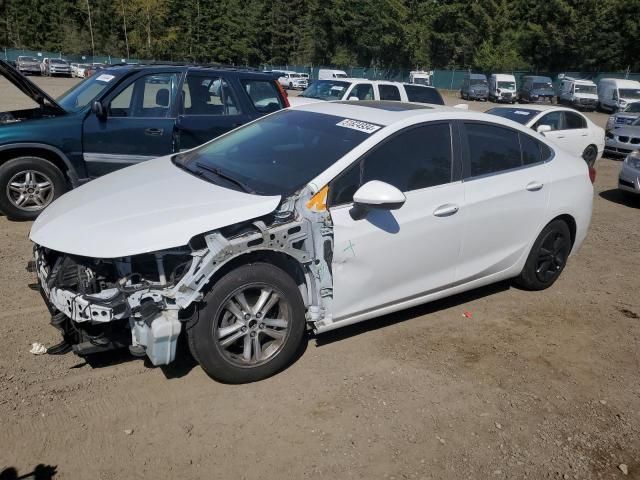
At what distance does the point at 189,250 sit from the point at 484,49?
62.1m

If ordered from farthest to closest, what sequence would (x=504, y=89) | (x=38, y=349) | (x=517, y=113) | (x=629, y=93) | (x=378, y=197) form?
(x=504, y=89) < (x=629, y=93) < (x=517, y=113) < (x=38, y=349) < (x=378, y=197)

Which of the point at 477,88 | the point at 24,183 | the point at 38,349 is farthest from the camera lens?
the point at 477,88

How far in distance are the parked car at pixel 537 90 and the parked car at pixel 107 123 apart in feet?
111

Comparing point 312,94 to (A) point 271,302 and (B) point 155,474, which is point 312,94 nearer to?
(A) point 271,302

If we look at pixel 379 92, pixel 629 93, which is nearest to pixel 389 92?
pixel 379 92

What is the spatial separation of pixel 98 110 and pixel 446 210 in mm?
4433

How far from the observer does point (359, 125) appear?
387cm

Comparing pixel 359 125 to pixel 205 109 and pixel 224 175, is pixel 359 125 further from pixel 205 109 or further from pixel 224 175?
pixel 205 109

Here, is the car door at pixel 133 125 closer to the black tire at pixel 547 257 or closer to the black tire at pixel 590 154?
the black tire at pixel 547 257

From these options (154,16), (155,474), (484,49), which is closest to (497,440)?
(155,474)

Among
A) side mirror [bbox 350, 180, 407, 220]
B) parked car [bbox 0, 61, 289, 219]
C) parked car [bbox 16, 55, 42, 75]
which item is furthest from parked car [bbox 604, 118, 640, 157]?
parked car [bbox 16, 55, 42, 75]

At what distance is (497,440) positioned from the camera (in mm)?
3037

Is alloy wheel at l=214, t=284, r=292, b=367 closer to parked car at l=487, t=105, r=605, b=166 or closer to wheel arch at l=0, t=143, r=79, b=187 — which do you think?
wheel arch at l=0, t=143, r=79, b=187

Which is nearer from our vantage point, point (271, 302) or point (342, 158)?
point (271, 302)
